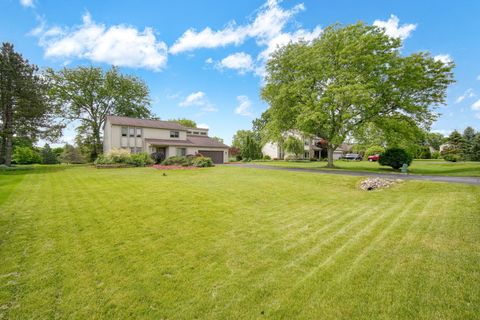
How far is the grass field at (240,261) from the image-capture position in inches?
95.1

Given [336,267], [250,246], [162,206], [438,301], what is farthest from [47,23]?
[438,301]

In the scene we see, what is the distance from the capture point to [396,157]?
18047mm

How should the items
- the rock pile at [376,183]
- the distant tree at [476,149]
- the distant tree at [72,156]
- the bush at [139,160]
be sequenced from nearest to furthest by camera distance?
the rock pile at [376,183], the bush at [139,160], the distant tree at [476,149], the distant tree at [72,156]

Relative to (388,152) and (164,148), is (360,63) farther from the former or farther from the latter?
(164,148)

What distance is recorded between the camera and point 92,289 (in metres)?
2.73

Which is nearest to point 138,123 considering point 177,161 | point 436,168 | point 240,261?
point 177,161

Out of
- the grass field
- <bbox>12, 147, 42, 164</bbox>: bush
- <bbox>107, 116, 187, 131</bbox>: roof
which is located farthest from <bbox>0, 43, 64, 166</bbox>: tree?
the grass field

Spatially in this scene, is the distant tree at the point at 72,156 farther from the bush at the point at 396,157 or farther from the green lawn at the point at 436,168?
the bush at the point at 396,157

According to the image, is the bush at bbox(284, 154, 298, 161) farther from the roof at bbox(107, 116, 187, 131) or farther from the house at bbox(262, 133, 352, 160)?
the roof at bbox(107, 116, 187, 131)

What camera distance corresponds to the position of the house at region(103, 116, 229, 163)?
93.4 feet

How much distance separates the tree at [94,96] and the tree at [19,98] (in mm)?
7980

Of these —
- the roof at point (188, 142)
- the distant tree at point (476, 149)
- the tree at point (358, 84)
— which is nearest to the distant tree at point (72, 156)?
the roof at point (188, 142)

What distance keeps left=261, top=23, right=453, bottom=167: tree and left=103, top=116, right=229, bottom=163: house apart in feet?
48.3

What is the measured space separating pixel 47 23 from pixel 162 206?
17.3m
